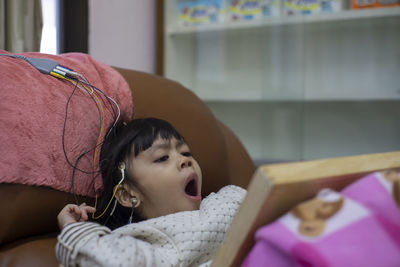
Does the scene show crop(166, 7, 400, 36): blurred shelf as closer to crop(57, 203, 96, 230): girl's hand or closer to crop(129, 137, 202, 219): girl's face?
crop(129, 137, 202, 219): girl's face

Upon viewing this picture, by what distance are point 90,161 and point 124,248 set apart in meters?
0.30

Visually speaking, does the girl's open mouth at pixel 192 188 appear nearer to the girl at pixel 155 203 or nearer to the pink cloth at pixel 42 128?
the girl at pixel 155 203

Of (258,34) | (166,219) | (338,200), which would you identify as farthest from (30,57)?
(258,34)

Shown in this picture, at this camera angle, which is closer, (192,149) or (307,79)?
(192,149)

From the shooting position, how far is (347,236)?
42cm

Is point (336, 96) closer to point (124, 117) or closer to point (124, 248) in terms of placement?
point (124, 117)

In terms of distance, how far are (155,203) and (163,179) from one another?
0.21ft

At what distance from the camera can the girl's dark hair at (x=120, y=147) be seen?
92cm

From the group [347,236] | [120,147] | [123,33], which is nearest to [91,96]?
[120,147]

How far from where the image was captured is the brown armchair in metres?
0.74

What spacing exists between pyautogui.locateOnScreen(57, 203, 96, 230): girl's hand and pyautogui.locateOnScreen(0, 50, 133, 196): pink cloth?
0.06 m

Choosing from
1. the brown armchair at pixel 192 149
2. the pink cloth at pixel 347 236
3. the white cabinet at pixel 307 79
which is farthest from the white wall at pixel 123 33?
the pink cloth at pixel 347 236

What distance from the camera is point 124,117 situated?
998 mm

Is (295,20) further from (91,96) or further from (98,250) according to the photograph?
(98,250)
